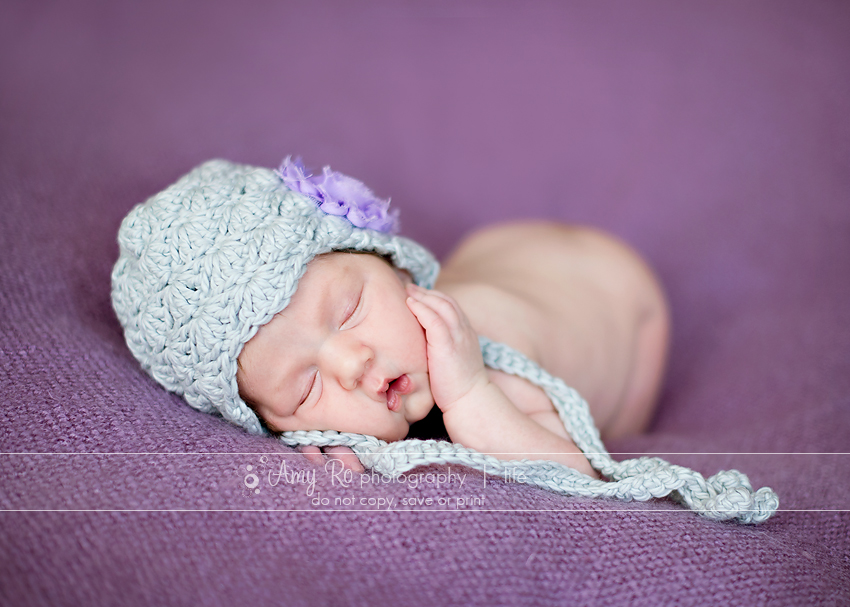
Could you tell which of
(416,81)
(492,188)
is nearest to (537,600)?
(492,188)

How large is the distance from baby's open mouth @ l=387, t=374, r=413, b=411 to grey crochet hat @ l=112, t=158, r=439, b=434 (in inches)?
9.4

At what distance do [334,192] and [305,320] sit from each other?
0.84 feet

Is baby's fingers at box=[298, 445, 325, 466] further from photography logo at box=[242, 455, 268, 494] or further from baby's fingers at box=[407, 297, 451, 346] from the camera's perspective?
baby's fingers at box=[407, 297, 451, 346]

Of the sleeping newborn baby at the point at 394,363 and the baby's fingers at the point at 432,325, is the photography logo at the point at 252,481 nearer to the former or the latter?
the sleeping newborn baby at the point at 394,363

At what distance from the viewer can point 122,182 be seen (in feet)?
5.35

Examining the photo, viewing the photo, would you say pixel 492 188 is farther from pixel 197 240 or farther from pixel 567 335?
pixel 197 240

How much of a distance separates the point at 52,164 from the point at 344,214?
843 mm

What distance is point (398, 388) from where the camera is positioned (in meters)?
1.21

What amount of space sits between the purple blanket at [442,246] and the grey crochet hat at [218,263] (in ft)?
0.24

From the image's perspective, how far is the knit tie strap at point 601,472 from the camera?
1.06 meters

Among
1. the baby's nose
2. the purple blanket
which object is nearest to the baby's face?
the baby's nose

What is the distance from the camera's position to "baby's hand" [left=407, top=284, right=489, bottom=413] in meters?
1.20

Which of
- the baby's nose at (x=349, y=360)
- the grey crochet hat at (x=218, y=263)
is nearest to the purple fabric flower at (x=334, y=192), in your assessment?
the grey crochet hat at (x=218, y=263)

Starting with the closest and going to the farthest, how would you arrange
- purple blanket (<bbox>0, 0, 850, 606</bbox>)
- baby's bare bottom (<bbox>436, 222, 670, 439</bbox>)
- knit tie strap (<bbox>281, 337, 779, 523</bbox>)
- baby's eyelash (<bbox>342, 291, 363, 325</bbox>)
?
purple blanket (<bbox>0, 0, 850, 606</bbox>) < knit tie strap (<bbox>281, 337, 779, 523</bbox>) < baby's eyelash (<bbox>342, 291, 363, 325</bbox>) < baby's bare bottom (<bbox>436, 222, 670, 439</bbox>)
